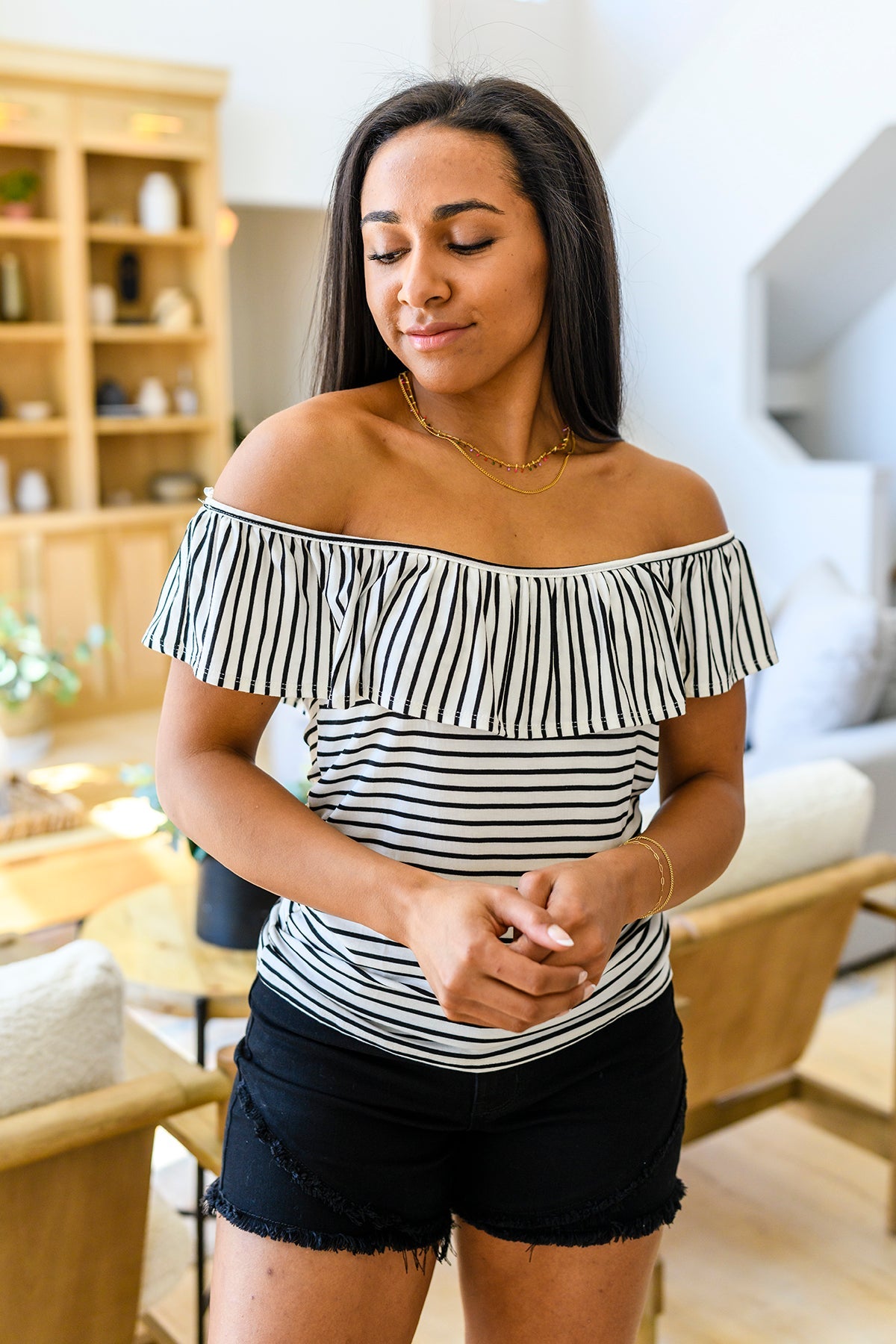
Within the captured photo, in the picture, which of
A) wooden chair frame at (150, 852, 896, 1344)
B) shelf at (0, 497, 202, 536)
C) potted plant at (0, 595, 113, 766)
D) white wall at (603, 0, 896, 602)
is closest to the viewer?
wooden chair frame at (150, 852, 896, 1344)

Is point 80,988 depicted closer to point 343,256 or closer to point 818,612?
point 343,256

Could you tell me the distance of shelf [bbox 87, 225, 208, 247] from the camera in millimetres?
5652

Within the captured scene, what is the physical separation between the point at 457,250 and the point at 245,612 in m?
0.30

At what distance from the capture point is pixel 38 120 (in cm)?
534

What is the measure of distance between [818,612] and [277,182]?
413 cm

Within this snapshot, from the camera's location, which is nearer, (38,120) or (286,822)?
(286,822)

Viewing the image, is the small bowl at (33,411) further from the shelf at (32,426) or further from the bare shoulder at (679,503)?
the bare shoulder at (679,503)

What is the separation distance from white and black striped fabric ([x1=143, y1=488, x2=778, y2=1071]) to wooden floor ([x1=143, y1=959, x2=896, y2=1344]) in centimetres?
95

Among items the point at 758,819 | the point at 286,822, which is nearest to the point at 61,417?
the point at 758,819

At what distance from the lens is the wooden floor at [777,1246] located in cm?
197

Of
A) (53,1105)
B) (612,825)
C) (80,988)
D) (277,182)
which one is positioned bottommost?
(53,1105)

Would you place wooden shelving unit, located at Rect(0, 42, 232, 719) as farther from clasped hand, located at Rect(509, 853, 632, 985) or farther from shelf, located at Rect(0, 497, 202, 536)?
clasped hand, located at Rect(509, 853, 632, 985)

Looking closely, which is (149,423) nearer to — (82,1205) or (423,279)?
(82,1205)
